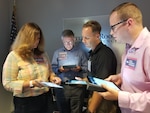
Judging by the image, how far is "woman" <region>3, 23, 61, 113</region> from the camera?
2.07 meters

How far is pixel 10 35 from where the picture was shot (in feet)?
12.8

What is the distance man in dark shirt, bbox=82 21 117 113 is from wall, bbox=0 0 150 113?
839 mm

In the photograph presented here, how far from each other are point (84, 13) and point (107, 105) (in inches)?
69.8

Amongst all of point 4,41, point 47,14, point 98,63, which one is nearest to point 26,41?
point 98,63

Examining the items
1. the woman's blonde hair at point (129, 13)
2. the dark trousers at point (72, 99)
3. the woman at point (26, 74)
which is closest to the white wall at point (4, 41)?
the dark trousers at point (72, 99)

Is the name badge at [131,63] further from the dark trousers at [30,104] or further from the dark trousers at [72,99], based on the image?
the dark trousers at [72,99]

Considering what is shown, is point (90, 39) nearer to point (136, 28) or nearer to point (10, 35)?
point (136, 28)

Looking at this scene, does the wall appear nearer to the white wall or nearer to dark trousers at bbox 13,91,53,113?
the white wall

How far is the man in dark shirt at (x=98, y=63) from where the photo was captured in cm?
213

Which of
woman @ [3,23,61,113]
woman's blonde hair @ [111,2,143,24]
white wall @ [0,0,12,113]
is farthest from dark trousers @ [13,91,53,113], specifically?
white wall @ [0,0,12,113]

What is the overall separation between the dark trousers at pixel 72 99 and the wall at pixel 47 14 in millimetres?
1014

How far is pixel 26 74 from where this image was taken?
2096mm

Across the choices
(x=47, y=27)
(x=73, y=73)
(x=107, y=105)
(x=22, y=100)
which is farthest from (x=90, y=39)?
(x=47, y=27)

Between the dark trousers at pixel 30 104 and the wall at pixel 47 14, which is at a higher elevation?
the wall at pixel 47 14
